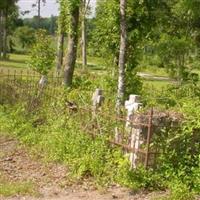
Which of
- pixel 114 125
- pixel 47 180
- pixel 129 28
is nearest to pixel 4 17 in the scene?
pixel 129 28

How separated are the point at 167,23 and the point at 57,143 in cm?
1327

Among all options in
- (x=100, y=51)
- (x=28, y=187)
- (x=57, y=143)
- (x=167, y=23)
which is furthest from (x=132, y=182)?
(x=167, y=23)

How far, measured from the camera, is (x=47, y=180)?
10.5 meters

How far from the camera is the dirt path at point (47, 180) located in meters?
9.59

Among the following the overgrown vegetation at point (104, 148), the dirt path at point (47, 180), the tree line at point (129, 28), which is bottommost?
the dirt path at point (47, 180)

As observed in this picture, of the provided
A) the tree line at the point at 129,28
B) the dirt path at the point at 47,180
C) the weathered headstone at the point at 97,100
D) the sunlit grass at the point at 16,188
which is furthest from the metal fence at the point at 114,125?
the tree line at the point at 129,28

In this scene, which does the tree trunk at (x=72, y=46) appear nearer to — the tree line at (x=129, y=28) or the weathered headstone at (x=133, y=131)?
the tree line at (x=129, y=28)

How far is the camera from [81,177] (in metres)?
10.5

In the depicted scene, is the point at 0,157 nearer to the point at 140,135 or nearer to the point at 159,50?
the point at 140,135

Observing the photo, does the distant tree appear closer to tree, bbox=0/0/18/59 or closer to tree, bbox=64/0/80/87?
tree, bbox=0/0/18/59

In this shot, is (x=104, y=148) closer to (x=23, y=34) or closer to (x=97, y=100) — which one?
(x=97, y=100)

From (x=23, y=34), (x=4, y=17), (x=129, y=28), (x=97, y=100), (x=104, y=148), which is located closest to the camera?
(x=104, y=148)

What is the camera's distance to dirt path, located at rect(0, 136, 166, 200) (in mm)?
9594

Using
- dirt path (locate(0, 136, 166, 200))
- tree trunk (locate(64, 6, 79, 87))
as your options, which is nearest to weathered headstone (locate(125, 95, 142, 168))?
dirt path (locate(0, 136, 166, 200))
